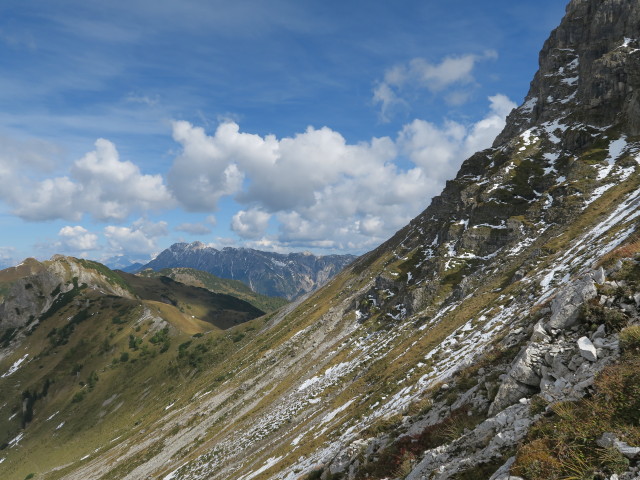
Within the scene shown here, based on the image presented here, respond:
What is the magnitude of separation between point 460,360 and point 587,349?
796 inches

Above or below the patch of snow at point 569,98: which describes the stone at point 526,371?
below

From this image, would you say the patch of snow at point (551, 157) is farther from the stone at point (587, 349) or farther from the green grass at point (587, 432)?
the green grass at point (587, 432)

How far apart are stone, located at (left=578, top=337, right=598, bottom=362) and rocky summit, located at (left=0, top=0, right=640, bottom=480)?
59 millimetres

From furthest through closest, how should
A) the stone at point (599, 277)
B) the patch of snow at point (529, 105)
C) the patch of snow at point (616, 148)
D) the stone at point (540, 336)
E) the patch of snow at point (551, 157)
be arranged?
the patch of snow at point (529, 105) → the patch of snow at point (551, 157) → the patch of snow at point (616, 148) → the stone at point (599, 277) → the stone at point (540, 336)

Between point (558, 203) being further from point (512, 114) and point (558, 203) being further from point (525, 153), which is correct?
point (512, 114)

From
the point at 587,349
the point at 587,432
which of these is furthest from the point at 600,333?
the point at 587,432

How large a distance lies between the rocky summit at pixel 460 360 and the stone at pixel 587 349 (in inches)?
2.3

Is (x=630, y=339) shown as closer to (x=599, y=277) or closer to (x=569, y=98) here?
(x=599, y=277)

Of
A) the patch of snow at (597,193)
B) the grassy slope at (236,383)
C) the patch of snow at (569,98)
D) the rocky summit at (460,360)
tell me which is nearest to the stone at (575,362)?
the rocky summit at (460,360)

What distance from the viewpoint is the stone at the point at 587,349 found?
11.3 metres

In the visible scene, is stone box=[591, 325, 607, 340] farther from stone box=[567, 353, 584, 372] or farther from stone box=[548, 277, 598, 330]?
stone box=[548, 277, 598, 330]

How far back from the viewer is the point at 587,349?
38.2 feet

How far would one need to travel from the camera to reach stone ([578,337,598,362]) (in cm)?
1134

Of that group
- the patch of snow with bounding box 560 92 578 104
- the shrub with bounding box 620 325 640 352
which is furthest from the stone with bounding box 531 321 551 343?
the patch of snow with bounding box 560 92 578 104
